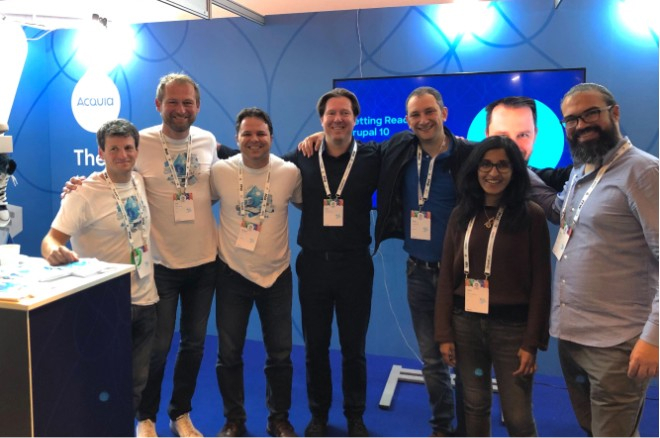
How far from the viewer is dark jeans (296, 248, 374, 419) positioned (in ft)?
8.61

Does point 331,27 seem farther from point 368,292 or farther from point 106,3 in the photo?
point 368,292

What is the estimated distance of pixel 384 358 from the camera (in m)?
3.96

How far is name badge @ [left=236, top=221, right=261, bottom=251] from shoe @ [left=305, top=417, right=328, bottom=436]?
3.27 feet

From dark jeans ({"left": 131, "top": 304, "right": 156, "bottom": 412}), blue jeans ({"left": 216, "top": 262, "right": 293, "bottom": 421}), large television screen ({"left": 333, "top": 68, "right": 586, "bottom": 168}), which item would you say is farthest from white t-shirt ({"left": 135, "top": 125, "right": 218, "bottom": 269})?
large television screen ({"left": 333, "top": 68, "right": 586, "bottom": 168})

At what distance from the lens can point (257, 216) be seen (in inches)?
103

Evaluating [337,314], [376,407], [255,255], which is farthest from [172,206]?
[376,407]

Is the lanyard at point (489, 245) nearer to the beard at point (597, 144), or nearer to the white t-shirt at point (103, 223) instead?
the beard at point (597, 144)

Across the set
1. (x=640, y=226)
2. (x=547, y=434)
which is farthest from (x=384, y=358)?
(x=640, y=226)

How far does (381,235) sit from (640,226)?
117 centimetres

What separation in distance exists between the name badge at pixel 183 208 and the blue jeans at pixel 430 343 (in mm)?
1120

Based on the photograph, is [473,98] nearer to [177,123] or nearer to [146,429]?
[177,123]

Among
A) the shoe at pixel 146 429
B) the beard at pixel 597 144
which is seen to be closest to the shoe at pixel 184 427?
the shoe at pixel 146 429

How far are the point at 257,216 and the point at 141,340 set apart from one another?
78 centimetres

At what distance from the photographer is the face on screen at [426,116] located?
2.49m
